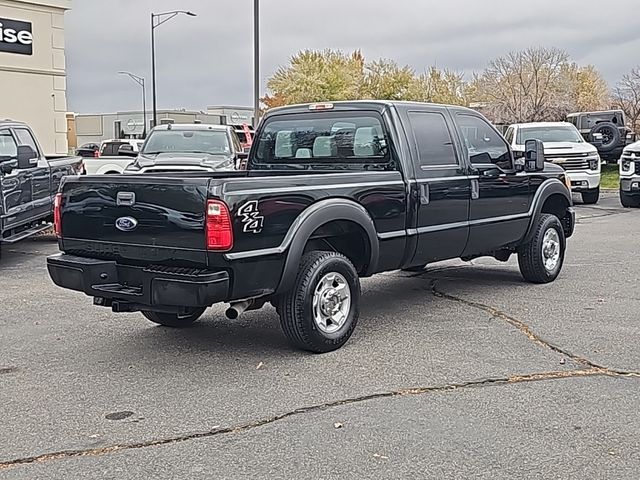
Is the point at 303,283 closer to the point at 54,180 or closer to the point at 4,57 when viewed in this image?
the point at 54,180

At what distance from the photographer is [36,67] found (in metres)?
20.2

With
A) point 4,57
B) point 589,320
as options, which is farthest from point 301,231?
point 4,57

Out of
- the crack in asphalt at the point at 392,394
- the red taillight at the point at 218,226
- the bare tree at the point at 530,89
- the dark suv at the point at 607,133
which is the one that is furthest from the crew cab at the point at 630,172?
the bare tree at the point at 530,89

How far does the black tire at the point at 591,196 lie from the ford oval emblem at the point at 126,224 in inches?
635

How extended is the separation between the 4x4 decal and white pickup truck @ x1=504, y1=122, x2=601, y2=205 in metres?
14.2

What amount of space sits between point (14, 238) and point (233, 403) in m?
7.37

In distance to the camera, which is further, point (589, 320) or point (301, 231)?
point (589, 320)

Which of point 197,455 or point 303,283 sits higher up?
point 303,283

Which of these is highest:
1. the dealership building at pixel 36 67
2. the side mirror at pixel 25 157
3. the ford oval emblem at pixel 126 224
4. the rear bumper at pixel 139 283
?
the dealership building at pixel 36 67

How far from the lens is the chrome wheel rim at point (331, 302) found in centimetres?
649

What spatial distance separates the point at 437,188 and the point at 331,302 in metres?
1.74

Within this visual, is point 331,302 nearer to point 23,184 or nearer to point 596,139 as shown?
point 23,184

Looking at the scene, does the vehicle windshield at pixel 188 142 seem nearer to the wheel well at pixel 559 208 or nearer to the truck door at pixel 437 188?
the wheel well at pixel 559 208

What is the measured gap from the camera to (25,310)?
8.41 m
